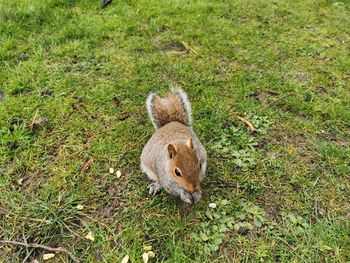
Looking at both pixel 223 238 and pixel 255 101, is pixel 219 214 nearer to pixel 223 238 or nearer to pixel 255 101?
pixel 223 238

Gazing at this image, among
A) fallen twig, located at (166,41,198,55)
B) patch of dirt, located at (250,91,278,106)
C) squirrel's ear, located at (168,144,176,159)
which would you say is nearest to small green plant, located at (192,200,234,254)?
squirrel's ear, located at (168,144,176,159)

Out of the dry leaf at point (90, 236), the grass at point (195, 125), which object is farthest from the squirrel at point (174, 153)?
the dry leaf at point (90, 236)

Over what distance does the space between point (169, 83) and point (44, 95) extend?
1.05m

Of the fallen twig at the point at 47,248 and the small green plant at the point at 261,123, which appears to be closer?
the fallen twig at the point at 47,248

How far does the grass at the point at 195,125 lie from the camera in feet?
6.26

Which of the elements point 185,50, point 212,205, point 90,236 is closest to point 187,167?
point 212,205

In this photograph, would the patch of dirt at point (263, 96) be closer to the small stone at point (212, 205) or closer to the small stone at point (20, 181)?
→ the small stone at point (212, 205)

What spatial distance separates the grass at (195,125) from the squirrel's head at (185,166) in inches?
13.4

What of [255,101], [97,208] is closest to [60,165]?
[97,208]

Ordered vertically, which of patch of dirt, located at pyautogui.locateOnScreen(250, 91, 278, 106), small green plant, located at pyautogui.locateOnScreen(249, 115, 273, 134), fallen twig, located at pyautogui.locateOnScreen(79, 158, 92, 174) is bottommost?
fallen twig, located at pyautogui.locateOnScreen(79, 158, 92, 174)

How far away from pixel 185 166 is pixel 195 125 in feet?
Result: 2.90

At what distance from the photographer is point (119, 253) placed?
71.9 inches

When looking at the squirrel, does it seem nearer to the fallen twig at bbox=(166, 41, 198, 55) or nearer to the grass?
the grass

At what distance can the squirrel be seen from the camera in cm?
173
